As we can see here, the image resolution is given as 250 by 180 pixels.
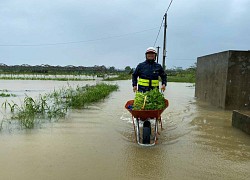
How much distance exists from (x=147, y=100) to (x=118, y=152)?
110cm

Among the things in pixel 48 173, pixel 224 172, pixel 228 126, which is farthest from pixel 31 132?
pixel 228 126

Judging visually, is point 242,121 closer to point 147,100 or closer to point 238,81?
point 147,100

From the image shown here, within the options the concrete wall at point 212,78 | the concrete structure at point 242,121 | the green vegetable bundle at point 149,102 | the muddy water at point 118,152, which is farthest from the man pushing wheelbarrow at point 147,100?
the concrete wall at point 212,78

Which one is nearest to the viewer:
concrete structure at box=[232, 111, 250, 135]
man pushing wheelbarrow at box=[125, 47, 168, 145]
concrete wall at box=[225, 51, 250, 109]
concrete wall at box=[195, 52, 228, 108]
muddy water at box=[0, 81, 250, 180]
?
muddy water at box=[0, 81, 250, 180]

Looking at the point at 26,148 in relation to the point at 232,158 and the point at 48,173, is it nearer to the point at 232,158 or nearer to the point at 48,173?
the point at 48,173

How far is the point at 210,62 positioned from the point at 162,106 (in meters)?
7.63

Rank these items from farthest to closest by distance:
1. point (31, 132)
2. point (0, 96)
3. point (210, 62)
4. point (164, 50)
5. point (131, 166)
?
point (164, 50)
point (0, 96)
point (210, 62)
point (31, 132)
point (131, 166)

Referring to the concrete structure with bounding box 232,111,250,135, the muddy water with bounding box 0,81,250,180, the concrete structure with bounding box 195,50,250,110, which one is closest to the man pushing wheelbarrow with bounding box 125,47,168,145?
the muddy water with bounding box 0,81,250,180

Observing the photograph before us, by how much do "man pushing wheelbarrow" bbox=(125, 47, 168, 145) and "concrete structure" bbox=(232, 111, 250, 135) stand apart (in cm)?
201

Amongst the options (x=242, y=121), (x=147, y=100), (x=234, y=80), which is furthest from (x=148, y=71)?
(x=234, y=80)

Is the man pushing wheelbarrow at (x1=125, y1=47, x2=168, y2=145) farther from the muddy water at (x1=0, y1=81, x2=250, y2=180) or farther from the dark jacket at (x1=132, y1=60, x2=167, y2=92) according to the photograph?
the muddy water at (x1=0, y1=81, x2=250, y2=180)

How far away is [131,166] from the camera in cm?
426

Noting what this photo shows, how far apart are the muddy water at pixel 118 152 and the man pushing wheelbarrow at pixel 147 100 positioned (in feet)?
1.05

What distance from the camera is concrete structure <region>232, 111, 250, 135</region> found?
6357 mm
